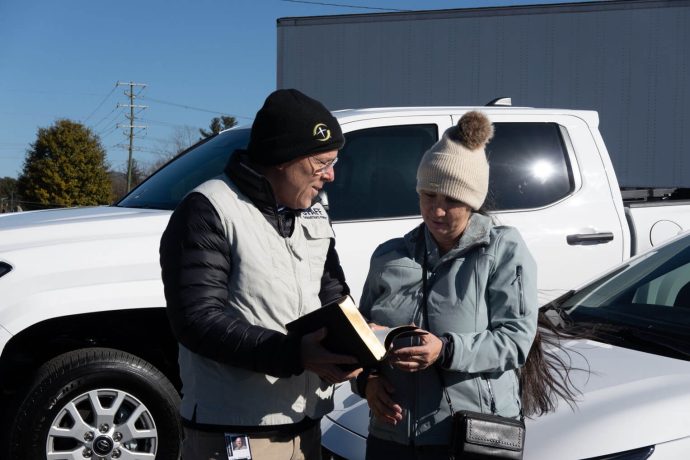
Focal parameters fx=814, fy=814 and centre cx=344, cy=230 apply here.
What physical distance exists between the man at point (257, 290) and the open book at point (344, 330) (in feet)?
0.08

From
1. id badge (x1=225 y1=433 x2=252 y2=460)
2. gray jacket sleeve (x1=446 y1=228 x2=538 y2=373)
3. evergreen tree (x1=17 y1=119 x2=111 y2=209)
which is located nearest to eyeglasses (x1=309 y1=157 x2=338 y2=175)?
gray jacket sleeve (x1=446 y1=228 x2=538 y2=373)

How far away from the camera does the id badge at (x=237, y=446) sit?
6.63 ft

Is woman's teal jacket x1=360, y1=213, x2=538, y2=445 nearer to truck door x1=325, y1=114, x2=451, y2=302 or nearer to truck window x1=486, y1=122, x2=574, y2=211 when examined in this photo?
truck door x1=325, y1=114, x2=451, y2=302

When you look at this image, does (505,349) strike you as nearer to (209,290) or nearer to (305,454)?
(305,454)

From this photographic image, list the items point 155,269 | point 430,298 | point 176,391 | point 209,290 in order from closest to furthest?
point 209,290
point 430,298
point 155,269
point 176,391

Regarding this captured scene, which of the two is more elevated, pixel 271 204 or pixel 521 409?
pixel 271 204

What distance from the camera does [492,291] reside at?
2.17m

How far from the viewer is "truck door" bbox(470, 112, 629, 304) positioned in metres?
4.49

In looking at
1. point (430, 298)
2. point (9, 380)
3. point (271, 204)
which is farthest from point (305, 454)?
point (9, 380)

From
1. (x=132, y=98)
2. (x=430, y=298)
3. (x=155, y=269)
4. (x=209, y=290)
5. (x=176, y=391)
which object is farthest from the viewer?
(x=132, y=98)

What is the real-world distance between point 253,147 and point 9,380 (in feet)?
7.65

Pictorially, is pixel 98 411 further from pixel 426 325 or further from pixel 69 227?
pixel 426 325

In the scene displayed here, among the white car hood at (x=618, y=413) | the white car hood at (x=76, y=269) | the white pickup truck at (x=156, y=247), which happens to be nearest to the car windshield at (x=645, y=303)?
the white car hood at (x=618, y=413)

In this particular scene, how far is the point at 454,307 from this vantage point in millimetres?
2176
